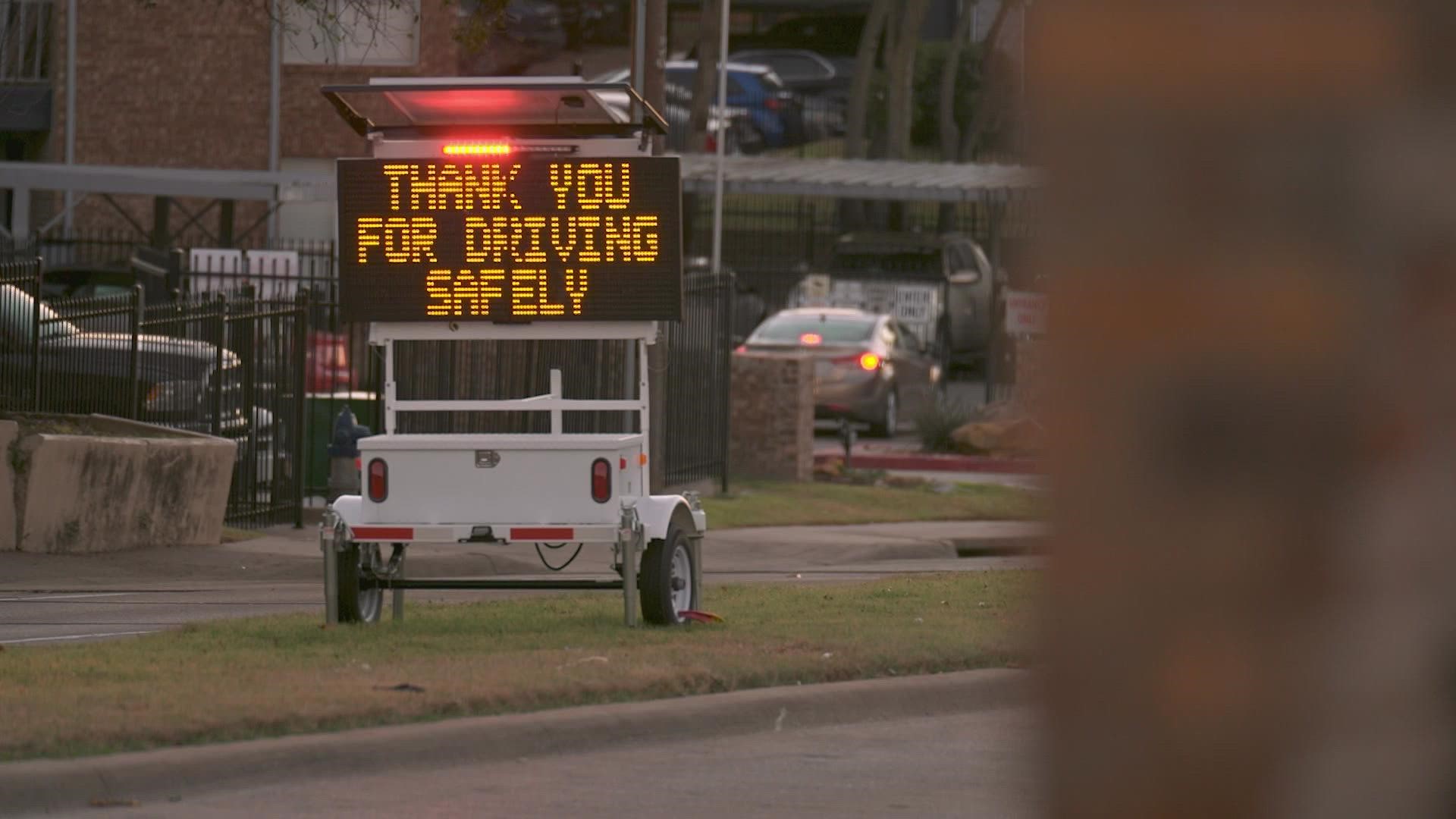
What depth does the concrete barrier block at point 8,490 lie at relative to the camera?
14.1m

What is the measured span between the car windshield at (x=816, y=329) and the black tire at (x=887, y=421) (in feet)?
3.39

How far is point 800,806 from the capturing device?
22.8 feet

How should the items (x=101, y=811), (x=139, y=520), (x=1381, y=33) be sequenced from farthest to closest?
(x=139, y=520) < (x=101, y=811) < (x=1381, y=33)

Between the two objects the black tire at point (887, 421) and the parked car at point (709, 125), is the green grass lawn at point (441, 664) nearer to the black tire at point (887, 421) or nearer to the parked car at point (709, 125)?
the black tire at point (887, 421)

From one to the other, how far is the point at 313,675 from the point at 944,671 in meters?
2.83

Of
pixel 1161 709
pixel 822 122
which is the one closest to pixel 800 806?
pixel 1161 709

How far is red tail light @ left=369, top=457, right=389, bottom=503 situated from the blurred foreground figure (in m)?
8.48

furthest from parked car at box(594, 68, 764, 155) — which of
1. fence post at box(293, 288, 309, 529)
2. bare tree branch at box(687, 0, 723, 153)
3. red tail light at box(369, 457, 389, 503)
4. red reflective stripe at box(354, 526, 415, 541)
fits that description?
red reflective stripe at box(354, 526, 415, 541)

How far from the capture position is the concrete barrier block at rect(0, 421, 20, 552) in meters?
14.1

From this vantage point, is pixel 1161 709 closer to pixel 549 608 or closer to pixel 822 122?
pixel 549 608

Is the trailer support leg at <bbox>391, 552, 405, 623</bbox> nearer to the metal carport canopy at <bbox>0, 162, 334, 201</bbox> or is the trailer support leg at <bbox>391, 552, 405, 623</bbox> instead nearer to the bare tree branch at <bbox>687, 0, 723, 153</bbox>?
the metal carport canopy at <bbox>0, 162, 334, 201</bbox>

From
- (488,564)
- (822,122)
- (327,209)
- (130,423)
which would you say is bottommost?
(488,564)

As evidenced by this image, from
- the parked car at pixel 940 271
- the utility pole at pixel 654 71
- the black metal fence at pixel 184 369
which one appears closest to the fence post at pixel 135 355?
the black metal fence at pixel 184 369

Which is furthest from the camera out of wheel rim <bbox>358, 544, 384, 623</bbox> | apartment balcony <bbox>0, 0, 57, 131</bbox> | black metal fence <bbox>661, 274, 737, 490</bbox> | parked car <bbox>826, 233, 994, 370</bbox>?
parked car <bbox>826, 233, 994, 370</bbox>
